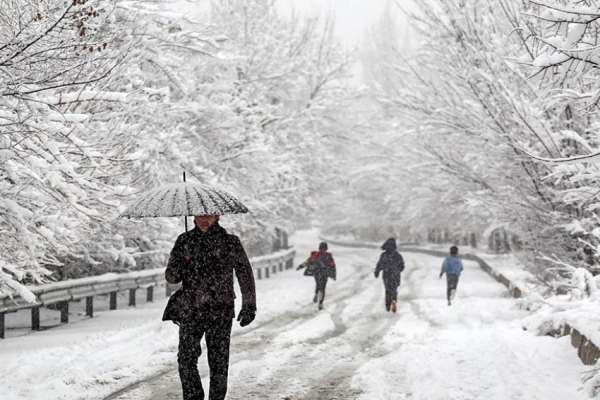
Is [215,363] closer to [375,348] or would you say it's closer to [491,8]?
[375,348]

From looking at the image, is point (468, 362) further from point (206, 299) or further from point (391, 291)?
point (391, 291)

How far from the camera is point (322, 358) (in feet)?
29.8

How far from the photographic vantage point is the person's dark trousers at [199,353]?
5.63 metres

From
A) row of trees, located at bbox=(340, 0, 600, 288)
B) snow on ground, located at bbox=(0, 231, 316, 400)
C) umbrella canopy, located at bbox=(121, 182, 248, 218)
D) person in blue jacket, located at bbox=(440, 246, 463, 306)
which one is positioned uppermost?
row of trees, located at bbox=(340, 0, 600, 288)

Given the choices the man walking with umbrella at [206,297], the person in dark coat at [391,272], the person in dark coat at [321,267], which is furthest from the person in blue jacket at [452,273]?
the man walking with umbrella at [206,297]

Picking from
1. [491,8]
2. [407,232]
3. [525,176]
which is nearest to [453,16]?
[491,8]

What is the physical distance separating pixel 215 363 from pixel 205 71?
15658 millimetres

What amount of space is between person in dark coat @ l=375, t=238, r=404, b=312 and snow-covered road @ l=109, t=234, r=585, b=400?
1.08 ft

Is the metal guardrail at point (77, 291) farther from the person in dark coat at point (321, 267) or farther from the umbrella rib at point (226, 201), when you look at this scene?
the umbrella rib at point (226, 201)

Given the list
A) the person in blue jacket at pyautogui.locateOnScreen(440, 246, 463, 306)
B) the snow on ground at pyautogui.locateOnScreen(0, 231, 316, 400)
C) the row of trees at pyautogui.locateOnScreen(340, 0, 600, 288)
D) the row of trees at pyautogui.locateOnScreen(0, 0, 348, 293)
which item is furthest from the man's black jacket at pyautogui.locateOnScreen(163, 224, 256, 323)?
the person in blue jacket at pyautogui.locateOnScreen(440, 246, 463, 306)

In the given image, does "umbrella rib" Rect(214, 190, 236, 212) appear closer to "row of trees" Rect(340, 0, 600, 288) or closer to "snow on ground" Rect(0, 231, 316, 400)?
"snow on ground" Rect(0, 231, 316, 400)

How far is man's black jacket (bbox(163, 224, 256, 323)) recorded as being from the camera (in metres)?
5.66

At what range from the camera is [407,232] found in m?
56.8

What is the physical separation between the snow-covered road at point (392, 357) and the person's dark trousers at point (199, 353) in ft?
4.10
